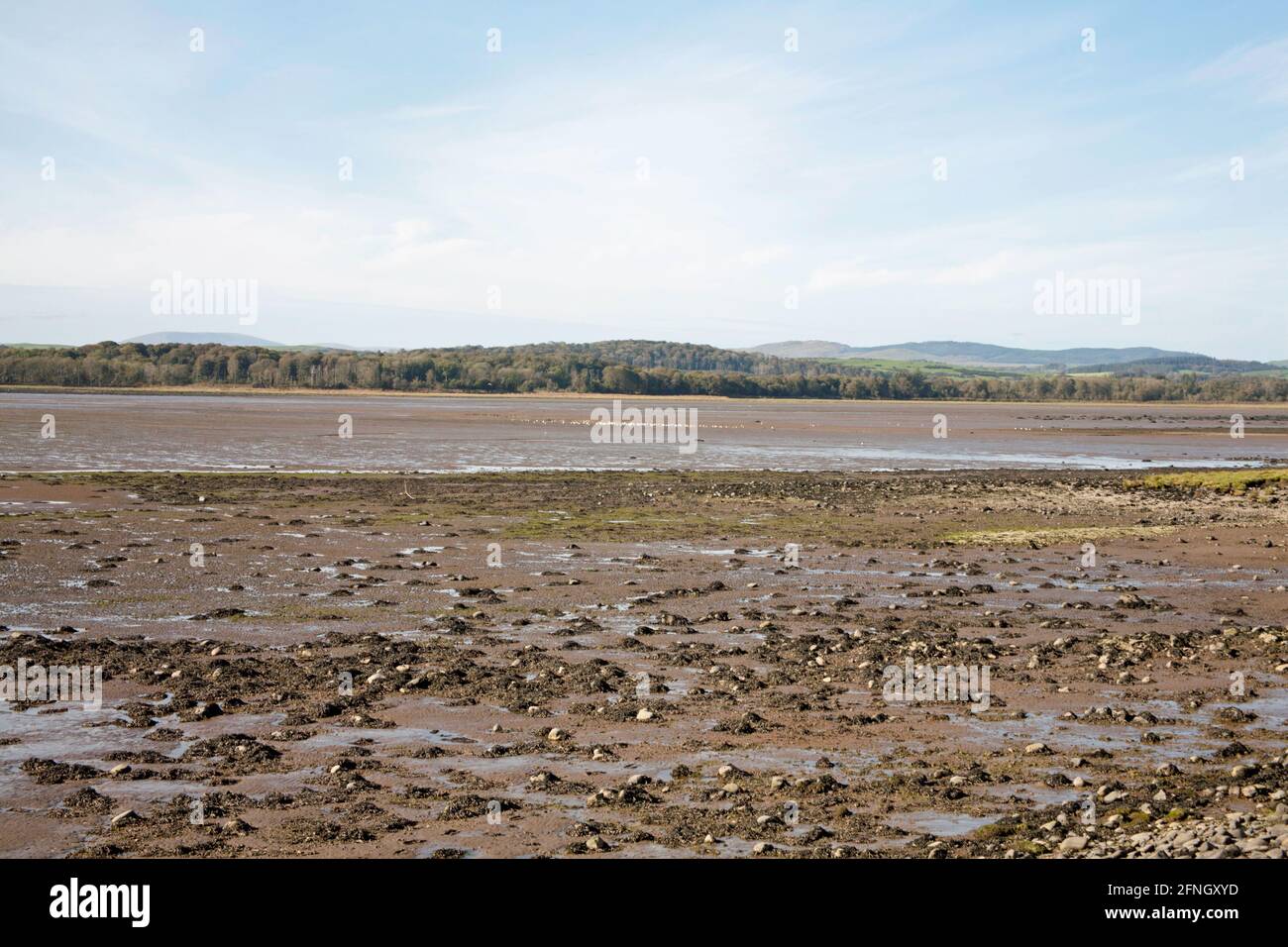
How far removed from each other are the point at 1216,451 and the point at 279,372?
151168 millimetres

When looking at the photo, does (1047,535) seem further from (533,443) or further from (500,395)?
(500,395)

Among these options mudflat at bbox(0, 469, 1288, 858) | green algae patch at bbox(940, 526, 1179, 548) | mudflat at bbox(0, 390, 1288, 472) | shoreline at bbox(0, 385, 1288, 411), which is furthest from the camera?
shoreline at bbox(0, 385, 1288, 411)

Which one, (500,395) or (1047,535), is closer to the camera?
(1047,535)

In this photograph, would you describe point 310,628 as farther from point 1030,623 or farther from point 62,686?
point 1030,623

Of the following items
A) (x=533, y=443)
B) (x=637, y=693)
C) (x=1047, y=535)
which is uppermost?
(x=533, y=443)

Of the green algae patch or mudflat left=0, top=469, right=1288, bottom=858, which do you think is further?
the green algae patch

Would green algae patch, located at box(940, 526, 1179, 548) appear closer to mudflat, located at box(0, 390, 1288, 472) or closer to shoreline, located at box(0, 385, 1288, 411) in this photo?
mudflat, located at box(0, 390, 1288, 472)

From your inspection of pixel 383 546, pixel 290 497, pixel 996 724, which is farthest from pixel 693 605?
pixel 290 497

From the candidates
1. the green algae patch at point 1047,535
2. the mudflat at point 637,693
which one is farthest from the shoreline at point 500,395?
the mudflat at point 637,693

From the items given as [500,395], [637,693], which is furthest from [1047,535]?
[500,395]

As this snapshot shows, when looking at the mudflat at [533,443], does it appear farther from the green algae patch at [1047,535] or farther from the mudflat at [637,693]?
the mudflat at [637,693]

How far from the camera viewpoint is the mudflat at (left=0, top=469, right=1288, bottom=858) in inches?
335

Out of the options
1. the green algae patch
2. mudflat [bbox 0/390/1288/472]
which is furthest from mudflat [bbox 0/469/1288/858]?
mudflat [bbox 0/390/1288/472]

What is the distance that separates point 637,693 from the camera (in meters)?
12.6
